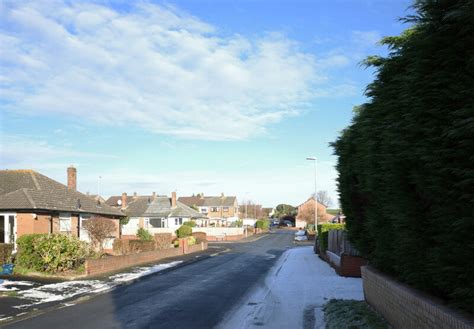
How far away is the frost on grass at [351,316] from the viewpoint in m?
8.77

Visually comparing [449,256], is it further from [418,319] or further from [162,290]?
[162,290]

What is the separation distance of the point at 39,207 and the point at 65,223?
3.48m

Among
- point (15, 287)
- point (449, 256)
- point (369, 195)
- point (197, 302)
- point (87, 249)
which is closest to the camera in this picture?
point (449, 256)

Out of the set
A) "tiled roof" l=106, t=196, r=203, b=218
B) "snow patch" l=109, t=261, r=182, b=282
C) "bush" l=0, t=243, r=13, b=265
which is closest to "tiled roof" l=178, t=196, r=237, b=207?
"tiled roof" l=106, t=196, r=203, b=218

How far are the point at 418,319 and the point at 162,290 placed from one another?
1098 cm

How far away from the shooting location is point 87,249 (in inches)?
813

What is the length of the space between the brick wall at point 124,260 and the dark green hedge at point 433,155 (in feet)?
46.8

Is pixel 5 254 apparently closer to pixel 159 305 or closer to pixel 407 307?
pixel 159 305

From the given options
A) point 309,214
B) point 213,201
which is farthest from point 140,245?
point 213,201

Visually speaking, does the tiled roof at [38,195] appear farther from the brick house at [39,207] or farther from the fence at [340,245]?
the fence at [340,245]

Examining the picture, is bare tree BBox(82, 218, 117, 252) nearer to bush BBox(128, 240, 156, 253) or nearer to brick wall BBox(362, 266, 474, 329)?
bush BBox(128, 240, 156, 253)

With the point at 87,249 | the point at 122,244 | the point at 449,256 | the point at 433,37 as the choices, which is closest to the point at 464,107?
the point at 433,37

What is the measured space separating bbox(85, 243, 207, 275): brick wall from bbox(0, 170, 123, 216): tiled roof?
5508 millimetres

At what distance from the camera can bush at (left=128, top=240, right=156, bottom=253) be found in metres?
28.5
